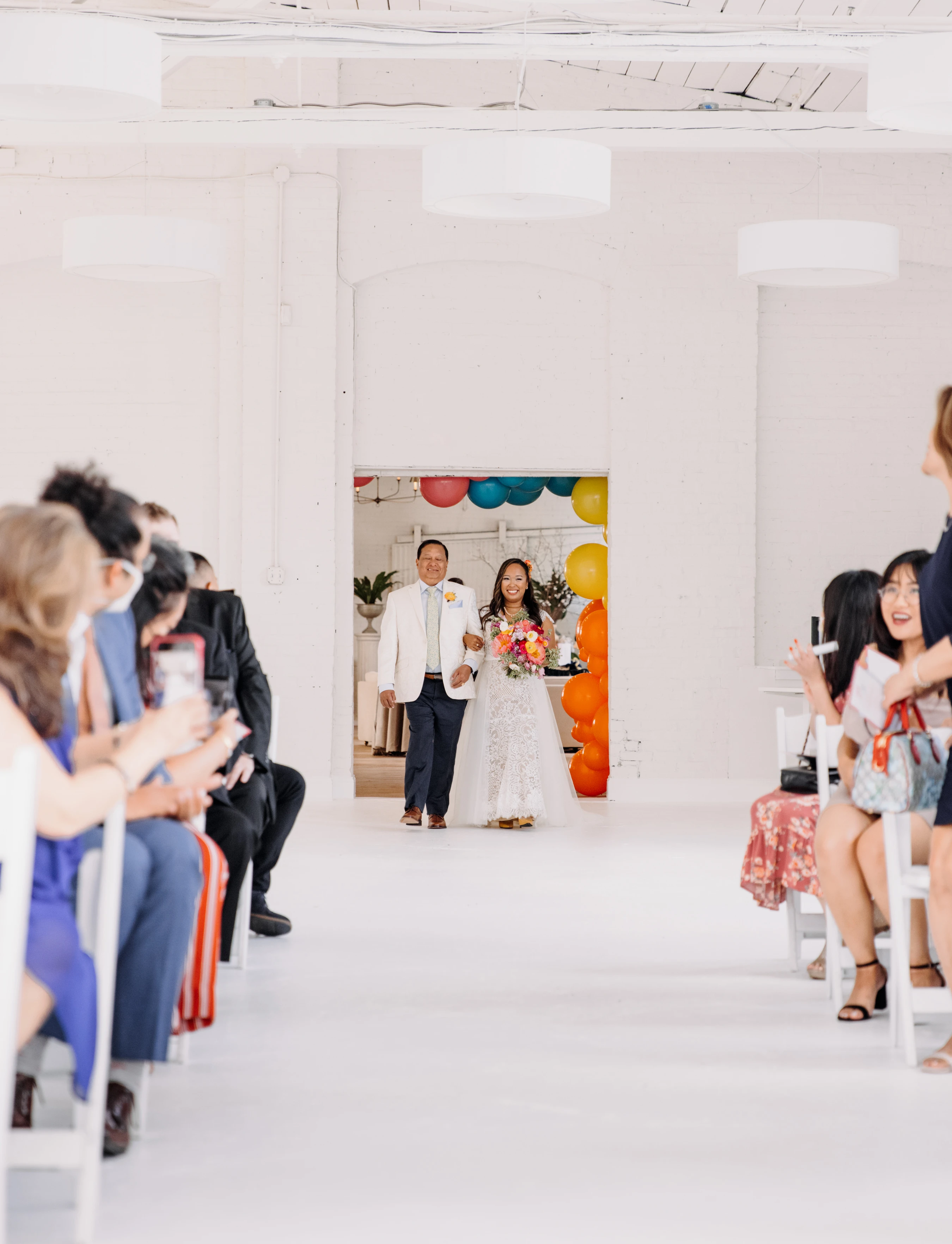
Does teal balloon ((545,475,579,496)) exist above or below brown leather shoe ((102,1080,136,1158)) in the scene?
above

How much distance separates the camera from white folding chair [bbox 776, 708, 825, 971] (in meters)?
4.80

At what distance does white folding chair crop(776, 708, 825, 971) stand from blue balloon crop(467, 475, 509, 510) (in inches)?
242

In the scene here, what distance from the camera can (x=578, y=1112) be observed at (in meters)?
3.28

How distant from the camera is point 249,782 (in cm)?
478

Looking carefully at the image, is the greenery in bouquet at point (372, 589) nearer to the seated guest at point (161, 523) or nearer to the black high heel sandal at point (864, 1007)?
the seated guest at point (161, 523)

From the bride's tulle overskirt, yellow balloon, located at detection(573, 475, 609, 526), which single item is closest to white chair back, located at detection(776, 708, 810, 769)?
the bride's tulle overskirt

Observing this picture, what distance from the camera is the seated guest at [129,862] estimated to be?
281 centimetres

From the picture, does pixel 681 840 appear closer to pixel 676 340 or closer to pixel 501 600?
pixel 501 600

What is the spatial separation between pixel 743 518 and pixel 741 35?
360 cm

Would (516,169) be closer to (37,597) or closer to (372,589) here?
(37,597)

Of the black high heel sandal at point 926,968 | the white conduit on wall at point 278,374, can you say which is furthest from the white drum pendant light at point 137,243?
the black high heel sandal at point 926,968

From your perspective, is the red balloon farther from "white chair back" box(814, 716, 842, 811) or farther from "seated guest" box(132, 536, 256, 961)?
"white chair back" box(814, 716, 842, 811)

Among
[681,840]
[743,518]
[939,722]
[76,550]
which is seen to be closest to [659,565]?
[743,518]

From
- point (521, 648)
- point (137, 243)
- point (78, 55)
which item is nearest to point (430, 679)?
point (521, 648)
